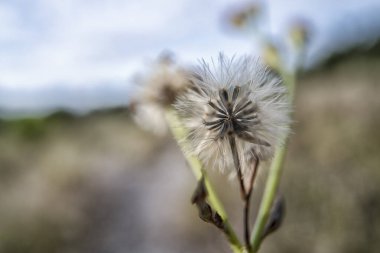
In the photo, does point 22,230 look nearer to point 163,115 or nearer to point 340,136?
point 340,136

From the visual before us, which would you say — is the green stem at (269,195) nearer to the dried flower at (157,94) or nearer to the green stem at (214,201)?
the green stem at (214,201)

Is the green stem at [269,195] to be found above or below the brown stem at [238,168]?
below

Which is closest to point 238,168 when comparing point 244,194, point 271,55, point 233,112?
point 244,194

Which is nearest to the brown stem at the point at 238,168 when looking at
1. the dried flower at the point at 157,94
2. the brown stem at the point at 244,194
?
the brown stem at the point at 244,194

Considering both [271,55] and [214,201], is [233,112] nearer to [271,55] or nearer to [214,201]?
[214,201]

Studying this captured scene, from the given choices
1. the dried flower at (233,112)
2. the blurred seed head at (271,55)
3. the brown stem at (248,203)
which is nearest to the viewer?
the brown stem at (248,203)

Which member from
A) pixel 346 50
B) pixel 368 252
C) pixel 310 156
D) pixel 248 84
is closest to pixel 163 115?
pixel 248 84

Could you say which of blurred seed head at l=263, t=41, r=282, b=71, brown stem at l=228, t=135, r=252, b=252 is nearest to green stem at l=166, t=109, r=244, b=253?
brown stem at l=228, t=135, r=252, b=252
